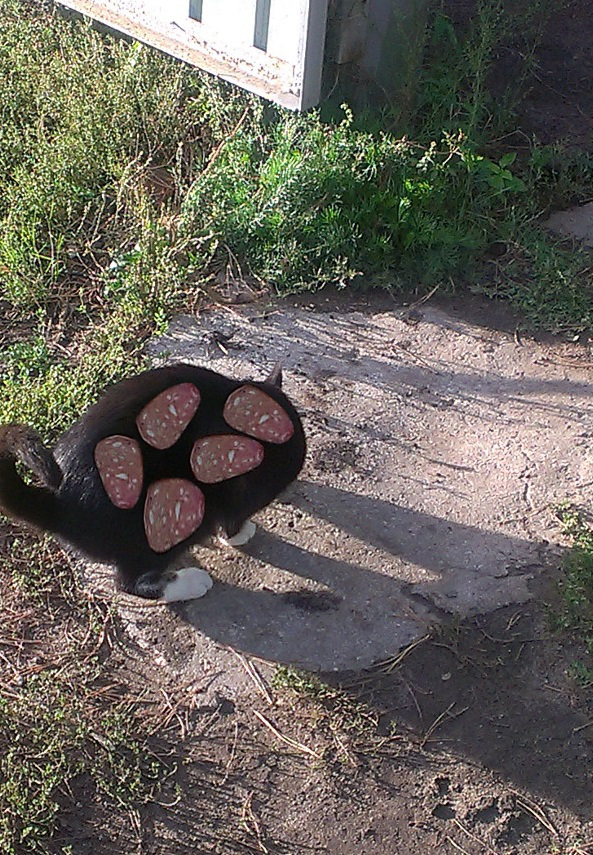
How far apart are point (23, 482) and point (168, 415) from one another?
42 centimetres

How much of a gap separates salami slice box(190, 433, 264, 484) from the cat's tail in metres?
0.38

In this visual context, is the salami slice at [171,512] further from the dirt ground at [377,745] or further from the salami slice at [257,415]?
the dirt ground at [377,745]

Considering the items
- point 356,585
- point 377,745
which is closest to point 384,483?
point 356,585

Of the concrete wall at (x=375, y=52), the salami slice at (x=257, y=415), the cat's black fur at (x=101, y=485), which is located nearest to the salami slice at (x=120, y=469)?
the cat's black fur at (x=101, y=485)

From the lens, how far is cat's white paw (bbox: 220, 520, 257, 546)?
124 inches

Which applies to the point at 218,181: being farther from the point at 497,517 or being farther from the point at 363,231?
→ the point at 497,517

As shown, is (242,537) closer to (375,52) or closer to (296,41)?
(296,41)

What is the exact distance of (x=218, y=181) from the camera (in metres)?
4.27

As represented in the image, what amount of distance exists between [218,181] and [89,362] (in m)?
1.09

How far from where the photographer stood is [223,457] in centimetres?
271

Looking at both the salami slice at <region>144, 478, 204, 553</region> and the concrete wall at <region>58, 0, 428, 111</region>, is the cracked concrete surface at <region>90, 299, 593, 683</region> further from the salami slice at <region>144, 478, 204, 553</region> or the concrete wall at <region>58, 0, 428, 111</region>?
the concrete wall at <region>58, 0, 428, 111</region>

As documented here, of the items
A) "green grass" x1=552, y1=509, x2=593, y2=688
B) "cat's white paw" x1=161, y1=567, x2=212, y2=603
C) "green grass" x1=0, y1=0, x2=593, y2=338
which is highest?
"green grass" x1=0, y1=0, x2=593, y2=338

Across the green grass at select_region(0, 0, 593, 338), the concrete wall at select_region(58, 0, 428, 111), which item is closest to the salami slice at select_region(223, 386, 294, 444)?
the green grass at select_region(0, 0, 593, 338)

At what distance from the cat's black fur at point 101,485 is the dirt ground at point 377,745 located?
37 cm
